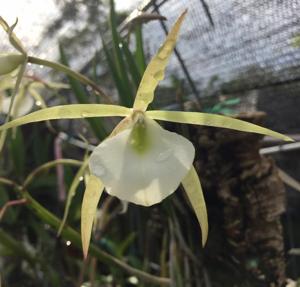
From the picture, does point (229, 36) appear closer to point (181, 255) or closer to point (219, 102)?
point (219, 102)

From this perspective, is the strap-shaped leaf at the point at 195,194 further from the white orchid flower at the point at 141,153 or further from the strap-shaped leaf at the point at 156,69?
the strap-shaped leaf at the point at 156,69

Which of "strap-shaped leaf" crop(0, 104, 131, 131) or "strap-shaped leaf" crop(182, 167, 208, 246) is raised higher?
"strap-shaped leaf" crop(0, 104, 131, 131)

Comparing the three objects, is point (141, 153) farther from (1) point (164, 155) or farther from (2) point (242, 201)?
(2) point (242, 201)

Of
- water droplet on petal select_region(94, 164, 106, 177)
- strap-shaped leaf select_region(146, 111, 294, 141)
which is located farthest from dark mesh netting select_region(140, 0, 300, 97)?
water droplet on petal select_region(94, 164, 106, 177)

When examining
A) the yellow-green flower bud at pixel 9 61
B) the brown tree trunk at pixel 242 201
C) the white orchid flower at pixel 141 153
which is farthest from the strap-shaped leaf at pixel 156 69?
the brown tree trunk at pixel 242 201

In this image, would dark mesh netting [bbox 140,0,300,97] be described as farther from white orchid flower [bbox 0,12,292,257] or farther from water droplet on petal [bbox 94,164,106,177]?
water droplet on petal [bbox 94,164,106,177]
